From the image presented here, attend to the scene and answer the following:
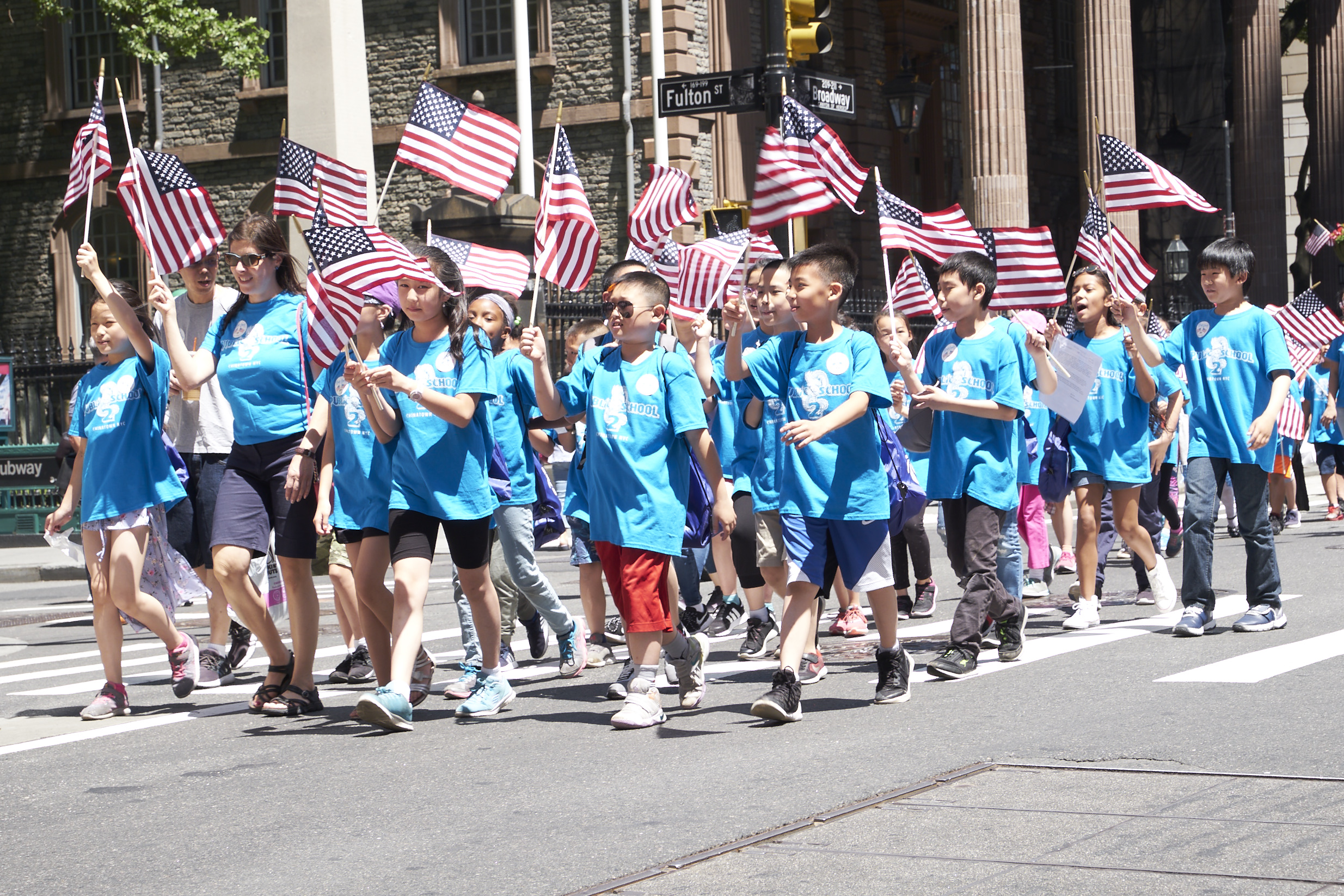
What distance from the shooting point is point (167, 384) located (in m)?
8.12

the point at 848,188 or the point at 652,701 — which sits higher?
the point at 848,188

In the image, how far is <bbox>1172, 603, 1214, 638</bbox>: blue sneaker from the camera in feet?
30.2

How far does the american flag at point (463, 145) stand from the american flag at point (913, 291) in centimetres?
292

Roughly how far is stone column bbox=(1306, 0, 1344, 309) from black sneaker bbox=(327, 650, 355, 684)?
29213 mm

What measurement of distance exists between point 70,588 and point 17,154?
1981cm

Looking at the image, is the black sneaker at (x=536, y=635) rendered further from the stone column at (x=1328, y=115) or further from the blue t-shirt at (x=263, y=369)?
the stone column at (x=1328, y=115)

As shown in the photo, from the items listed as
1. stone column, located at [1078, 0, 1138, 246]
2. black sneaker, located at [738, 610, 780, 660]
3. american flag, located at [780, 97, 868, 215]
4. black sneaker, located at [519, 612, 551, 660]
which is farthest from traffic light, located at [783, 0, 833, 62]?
stone column, located at [1078, 0, 1138, 246]

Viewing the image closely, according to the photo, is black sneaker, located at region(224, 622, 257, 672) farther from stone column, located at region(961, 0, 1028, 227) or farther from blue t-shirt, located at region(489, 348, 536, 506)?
stone column, located at region(961, 0, 1028, 227)

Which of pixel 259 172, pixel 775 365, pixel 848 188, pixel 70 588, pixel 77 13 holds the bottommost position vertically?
pixel 70 588

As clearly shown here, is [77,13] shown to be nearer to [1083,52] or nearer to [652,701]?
[1083,52]

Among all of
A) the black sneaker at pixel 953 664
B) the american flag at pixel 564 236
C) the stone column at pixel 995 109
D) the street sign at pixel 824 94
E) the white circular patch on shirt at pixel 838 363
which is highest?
the stone column at pixel 995 109

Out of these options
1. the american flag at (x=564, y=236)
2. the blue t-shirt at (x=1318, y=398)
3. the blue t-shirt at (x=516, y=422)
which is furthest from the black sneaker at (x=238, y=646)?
the blue t-shirt at (x=1318, y=398)

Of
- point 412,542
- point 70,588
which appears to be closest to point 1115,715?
point 412,542

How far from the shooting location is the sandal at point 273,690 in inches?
307
